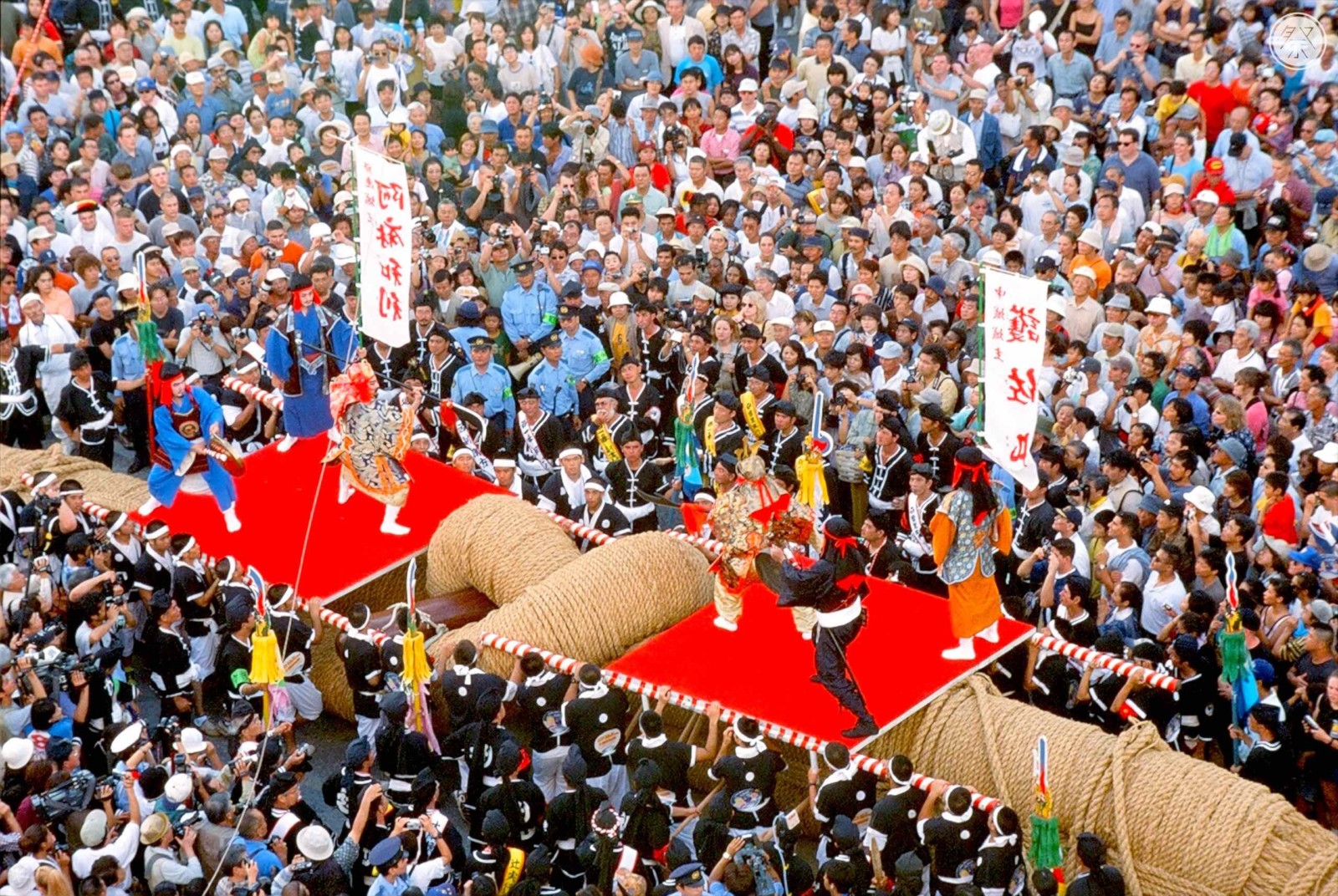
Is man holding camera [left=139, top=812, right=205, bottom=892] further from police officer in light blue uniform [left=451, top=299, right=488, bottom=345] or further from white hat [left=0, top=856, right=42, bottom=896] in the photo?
police officer in light blue uniform [left=451, top=299, right=488, bottom=345]

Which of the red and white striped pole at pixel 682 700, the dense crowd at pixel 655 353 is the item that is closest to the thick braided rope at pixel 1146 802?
the red and white striped pole at pixel 682 700

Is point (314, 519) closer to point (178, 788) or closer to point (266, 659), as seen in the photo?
point (266, 659)

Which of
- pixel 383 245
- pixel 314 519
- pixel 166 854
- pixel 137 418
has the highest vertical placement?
pixel 383 245

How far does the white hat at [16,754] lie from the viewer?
10.5 metres

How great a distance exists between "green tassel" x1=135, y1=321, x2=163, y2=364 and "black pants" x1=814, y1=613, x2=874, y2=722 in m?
5.52

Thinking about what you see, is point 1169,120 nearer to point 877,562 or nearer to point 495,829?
point 877,562

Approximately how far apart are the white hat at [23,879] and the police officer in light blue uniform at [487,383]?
5.58 m

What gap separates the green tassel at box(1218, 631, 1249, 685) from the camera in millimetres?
10969

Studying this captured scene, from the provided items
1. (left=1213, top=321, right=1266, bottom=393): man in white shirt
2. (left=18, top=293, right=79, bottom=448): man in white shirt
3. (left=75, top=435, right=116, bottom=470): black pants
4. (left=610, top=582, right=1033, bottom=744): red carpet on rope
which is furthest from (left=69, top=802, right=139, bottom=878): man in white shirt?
(left=1213, top=321, right=1266, bottom=393): man in white shirt

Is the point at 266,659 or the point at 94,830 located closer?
the point at 94,830

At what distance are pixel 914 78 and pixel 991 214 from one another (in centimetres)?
213

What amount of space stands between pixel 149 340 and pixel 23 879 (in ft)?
16.9

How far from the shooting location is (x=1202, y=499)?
39.7 ft

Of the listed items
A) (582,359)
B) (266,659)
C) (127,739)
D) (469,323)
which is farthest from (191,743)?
(469,323)
